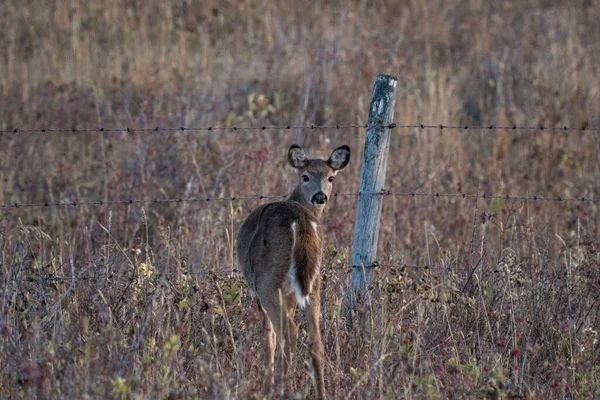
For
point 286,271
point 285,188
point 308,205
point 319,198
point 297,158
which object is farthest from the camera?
point 285,188

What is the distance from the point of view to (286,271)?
5480mm

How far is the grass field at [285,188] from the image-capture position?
16.8ft


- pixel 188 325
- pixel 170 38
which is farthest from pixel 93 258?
pixel 170 38

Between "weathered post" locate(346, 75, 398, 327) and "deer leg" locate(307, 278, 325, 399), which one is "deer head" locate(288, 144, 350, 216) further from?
"deer leg" locate(307, 278, 325, 399)

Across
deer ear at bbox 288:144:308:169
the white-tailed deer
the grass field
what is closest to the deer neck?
deer ear at bbox 288:144:308:169

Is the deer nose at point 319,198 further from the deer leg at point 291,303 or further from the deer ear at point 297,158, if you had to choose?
the deer leg at point 291,303

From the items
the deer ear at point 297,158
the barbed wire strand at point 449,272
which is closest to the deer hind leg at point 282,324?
the barbed wire strand at point 449,272

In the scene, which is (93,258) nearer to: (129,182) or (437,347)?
(437,347)

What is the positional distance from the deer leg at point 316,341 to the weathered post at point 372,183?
80cm

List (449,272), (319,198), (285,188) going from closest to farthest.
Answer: (449,272) → (319,198) → (285,188)

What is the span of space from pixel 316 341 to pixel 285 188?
126 inches

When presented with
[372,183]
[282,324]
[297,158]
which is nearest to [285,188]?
[297,158]

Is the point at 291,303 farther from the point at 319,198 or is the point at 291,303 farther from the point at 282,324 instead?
the point at 319,198

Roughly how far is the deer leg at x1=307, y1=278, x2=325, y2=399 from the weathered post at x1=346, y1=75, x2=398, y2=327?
2.63ft
